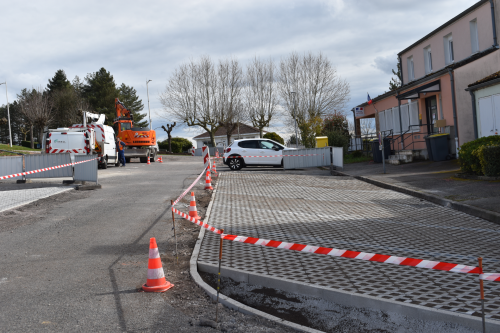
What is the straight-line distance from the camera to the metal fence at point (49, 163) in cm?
1504

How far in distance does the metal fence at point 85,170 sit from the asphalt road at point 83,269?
143 inches

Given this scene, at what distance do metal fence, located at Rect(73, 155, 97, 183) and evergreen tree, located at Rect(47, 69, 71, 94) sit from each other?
61.8m

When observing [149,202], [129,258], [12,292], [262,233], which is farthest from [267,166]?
[12,292]

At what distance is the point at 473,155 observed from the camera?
13.1m

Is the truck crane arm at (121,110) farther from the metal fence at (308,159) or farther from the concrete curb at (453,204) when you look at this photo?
the concrete curb at (453,204)

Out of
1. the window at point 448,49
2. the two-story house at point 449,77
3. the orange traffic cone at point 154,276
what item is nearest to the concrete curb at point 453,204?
the two-story house at point 449,77

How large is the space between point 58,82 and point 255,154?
2304 inches

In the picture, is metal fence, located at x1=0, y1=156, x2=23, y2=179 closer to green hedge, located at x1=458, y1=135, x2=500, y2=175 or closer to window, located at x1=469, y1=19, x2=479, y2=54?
green hedge, located at x1=458, y1=135, x2=500, y2=175

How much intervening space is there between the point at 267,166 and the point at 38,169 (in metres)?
12.2

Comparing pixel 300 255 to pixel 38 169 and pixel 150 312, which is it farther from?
pixel 38 169

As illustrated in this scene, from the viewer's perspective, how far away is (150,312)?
4.35 meters

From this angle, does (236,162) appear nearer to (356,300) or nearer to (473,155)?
(473,155)

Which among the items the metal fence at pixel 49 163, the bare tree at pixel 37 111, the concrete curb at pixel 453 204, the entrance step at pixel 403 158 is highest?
the bare tree at pixel 37 111

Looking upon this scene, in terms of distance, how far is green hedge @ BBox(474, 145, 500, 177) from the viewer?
1206cm
